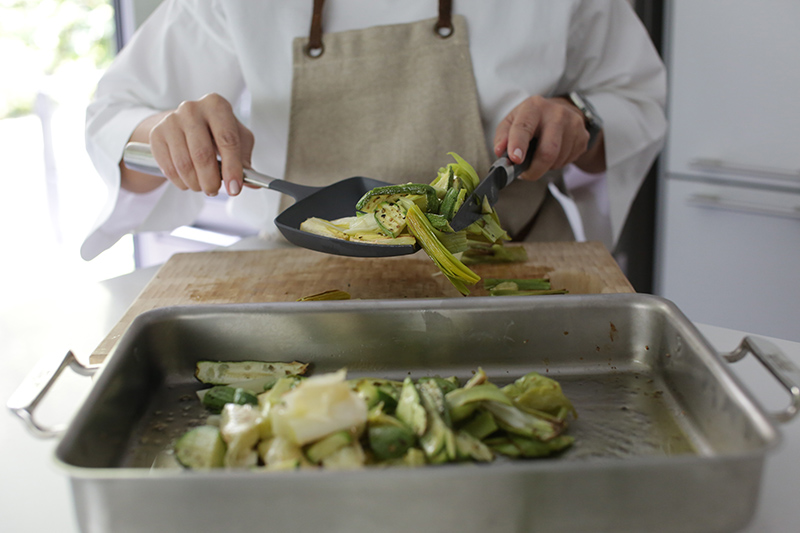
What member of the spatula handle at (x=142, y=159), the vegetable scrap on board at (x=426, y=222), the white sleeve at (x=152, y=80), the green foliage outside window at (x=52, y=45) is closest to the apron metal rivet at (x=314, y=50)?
the white sleeve at (x=152, y=80)

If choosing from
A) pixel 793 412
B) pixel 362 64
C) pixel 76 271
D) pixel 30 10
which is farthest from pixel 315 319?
pixel 76 271

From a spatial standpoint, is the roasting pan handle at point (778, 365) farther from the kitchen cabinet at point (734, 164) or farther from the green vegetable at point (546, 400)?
the kitchen cabinet at point (734, 164)

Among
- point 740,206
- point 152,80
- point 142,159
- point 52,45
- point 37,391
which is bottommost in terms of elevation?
point 740,206

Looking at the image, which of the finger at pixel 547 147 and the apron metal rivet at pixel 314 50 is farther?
the apron metal rivet at pixel 314 50

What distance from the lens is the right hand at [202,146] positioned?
3.32ft

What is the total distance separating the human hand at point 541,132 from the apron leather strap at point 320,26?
0.71 feet

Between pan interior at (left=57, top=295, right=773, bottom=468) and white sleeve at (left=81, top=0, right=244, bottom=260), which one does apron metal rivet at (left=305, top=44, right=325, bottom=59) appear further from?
pan interior at (left=57, top=295, right=773, bottom=468)

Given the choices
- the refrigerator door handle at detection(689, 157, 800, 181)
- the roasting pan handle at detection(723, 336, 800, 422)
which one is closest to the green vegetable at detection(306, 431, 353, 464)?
the roasting pan handle at detection(723, 336, 800, 422)

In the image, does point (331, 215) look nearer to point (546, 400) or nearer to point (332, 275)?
point (332, 275)

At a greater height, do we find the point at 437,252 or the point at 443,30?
the point at 443,30

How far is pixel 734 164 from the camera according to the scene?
1.78 meters

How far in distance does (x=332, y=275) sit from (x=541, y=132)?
1.29 feet

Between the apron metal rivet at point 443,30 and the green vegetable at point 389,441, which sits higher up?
the apron metal rivet at point 443,30

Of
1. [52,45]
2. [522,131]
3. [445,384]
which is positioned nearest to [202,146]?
[522,131]
